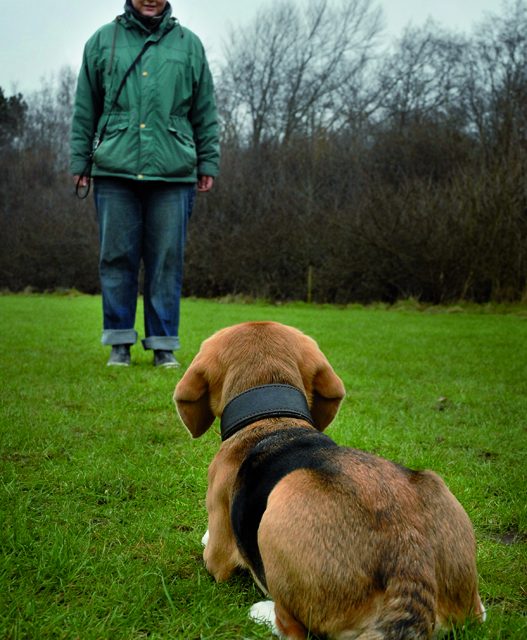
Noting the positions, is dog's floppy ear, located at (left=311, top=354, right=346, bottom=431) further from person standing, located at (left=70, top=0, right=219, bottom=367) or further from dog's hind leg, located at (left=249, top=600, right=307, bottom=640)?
person standing, located at (left=70, top=0, right=219, bottom=367)

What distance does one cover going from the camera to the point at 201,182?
20.9ft

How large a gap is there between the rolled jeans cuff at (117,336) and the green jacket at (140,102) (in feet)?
4.44

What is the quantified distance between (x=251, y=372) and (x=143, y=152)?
3988 mm

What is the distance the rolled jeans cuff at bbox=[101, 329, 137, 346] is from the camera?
6125mm

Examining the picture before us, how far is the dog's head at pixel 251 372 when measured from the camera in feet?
7.73

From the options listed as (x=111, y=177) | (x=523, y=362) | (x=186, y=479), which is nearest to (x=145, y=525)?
(x=186, y=479)

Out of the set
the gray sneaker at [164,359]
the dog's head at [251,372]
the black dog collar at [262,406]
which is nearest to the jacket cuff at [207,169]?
the gray sneaker at [164,359]

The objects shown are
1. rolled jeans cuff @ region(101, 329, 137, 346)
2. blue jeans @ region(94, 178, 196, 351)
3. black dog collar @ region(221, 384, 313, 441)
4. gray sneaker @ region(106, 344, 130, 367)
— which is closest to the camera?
black dog collar @ region(221, 384, 313, 441)

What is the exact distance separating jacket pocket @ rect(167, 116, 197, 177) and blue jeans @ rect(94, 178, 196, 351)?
15 centimetres

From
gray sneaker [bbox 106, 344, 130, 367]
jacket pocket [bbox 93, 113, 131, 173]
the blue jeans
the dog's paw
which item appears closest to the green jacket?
jacket pocket [bbox 93, 113, 131, 173]

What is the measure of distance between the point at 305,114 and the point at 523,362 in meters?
22.2

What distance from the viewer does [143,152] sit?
231 inches

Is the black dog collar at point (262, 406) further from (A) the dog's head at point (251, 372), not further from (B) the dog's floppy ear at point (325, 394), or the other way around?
(B) the dog's floppy ear at point (325, 394)

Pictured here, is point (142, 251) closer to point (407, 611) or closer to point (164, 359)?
point (164, 359)
